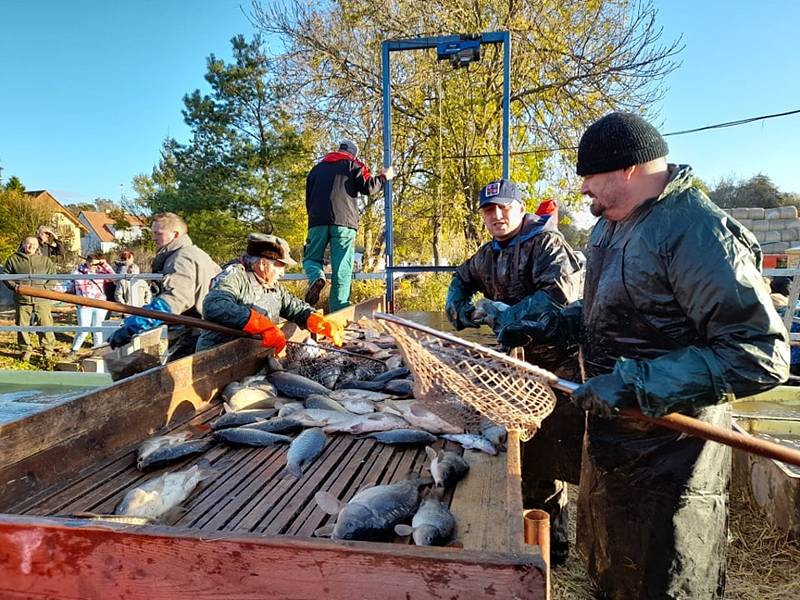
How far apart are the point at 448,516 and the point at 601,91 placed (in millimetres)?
14708

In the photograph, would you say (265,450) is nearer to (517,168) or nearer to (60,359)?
(60,359)

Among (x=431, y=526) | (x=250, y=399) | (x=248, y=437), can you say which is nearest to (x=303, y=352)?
(x=250, y=399)

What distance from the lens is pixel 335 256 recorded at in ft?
28.4

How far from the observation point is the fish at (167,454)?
2910 millimetres

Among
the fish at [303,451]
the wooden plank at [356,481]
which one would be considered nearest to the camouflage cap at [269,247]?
the fish at [303,451]

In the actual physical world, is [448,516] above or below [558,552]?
above

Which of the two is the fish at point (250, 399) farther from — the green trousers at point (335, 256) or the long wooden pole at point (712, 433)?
the green trousers at point (335, 256)

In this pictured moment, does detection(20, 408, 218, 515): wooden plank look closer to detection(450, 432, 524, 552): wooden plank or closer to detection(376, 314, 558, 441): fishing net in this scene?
detection(376, 314, 558, 441): fishing net

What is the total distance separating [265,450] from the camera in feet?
10.7

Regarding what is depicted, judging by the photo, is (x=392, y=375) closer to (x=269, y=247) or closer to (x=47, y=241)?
(x=269, y=247)

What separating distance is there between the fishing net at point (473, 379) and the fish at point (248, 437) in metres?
1.04

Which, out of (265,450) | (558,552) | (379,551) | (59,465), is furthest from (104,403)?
(558,552)

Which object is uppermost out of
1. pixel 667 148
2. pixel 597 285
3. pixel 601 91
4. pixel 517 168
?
pixel 601 91

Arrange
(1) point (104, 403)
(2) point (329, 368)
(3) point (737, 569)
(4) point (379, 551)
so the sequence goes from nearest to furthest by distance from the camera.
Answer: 1. (4) point (379, 551)
2. (1) point (104, 403)
3. (3) point (737, 569)
4. (2) point (329, 368)
